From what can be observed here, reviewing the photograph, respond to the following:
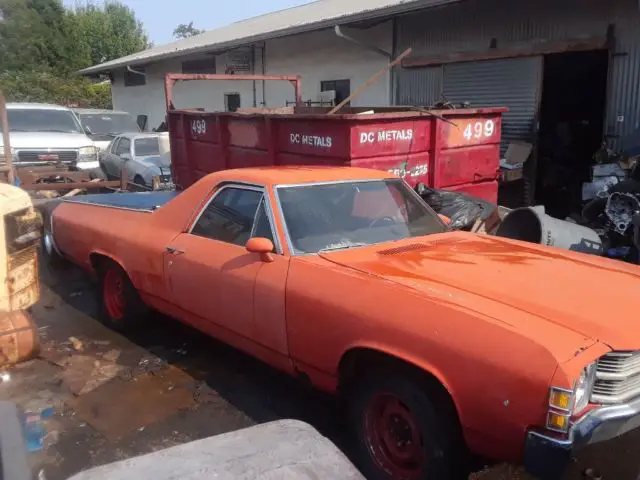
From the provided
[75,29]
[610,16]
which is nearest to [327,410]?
[610,16]

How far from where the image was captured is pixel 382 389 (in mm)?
2914

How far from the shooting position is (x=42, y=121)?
13102 millimetres

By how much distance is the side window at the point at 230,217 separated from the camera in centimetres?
394

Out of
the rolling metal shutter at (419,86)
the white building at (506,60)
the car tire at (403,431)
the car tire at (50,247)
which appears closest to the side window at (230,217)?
the car tire at (403,431)

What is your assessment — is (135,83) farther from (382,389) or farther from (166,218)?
(382,389)

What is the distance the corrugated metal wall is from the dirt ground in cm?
653

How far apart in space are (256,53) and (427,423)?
49.1 feet

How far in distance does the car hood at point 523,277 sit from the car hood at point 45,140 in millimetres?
10569

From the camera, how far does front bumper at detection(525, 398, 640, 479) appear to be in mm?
2262

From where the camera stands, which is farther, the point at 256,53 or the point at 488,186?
the point at 256,53

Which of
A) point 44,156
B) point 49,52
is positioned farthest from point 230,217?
point 49,52

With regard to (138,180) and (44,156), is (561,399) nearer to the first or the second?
(138,180)

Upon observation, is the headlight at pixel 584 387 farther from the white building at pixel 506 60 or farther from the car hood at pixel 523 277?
the white building at pixel 506 60

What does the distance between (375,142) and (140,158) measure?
751 centimetres
